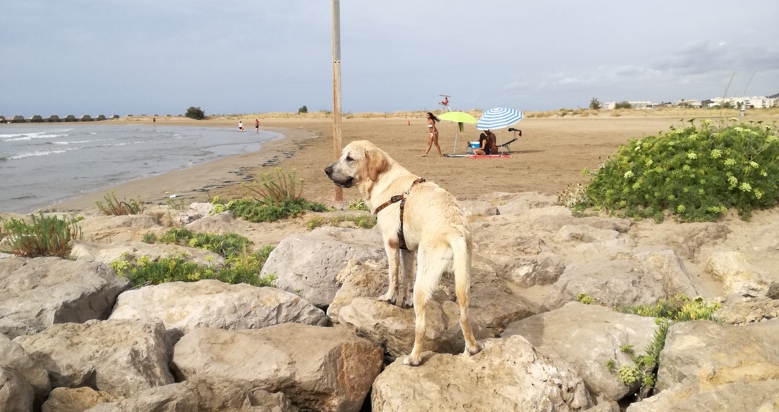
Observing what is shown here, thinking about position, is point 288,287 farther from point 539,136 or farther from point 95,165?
point 539,136

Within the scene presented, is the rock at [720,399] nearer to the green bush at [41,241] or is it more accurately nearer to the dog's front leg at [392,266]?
the dog's front leg at [392,266]

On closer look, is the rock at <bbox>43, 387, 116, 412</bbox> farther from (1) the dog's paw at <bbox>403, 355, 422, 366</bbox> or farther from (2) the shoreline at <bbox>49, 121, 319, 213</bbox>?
(2) the shoreline at <bbox>49, 121, 319, 213</bbox>

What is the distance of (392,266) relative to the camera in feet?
17.6

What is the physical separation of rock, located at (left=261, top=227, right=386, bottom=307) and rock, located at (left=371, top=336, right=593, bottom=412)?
7.51 ft

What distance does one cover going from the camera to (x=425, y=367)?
4645 millimetres

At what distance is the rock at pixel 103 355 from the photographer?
4.53 metres

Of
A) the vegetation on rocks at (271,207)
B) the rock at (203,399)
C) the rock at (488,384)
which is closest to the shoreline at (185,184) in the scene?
the vegetation on rocks at (271,207)

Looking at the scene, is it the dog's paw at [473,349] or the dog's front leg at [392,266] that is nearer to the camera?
the dog's paw at [473,349]

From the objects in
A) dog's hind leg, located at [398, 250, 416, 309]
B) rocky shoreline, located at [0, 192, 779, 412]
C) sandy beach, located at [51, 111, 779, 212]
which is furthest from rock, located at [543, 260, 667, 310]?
sandy beach, located at [51, 111, 779, 212]

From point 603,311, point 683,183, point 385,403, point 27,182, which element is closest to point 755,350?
point 603,311

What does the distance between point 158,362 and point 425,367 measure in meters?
2.22

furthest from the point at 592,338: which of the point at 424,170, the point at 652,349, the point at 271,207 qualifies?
the point at 424,170

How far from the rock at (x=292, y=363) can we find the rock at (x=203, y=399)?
0.13m

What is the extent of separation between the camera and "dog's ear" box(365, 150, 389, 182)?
543cm
